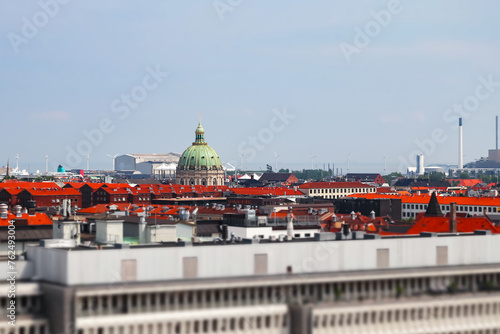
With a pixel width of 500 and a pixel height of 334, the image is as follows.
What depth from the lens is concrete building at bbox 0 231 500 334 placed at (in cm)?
4175

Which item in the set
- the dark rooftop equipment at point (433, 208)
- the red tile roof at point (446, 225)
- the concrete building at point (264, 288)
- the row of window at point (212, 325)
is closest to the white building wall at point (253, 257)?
the concrete building at point (264, 288)

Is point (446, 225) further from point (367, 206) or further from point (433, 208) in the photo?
point (367, 206)

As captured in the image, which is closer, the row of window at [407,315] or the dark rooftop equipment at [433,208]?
the row of window at [407,315]

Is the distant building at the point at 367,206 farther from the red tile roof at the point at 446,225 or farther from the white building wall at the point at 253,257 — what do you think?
the white building wall at the point at 253,257

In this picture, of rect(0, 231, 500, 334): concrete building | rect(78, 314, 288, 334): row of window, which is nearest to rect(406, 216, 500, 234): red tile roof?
rect(0, 231, 500, 334): concrete building

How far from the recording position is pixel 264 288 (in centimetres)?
4456

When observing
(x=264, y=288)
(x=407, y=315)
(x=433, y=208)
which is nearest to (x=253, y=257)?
(x=264, y=288)

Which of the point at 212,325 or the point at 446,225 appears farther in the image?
the point at 446,225

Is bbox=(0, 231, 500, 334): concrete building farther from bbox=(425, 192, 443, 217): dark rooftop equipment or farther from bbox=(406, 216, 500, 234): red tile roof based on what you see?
bbox=(425, 192, 443, 217): dark rooftop equipment

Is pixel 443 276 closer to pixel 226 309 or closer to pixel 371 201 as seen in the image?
pixel 226 309

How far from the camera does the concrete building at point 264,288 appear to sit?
137ft

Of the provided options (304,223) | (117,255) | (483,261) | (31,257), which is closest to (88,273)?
(117,255)

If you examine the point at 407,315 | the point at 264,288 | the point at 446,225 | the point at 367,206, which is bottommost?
the point at 407,315

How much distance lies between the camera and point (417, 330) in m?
46.3
